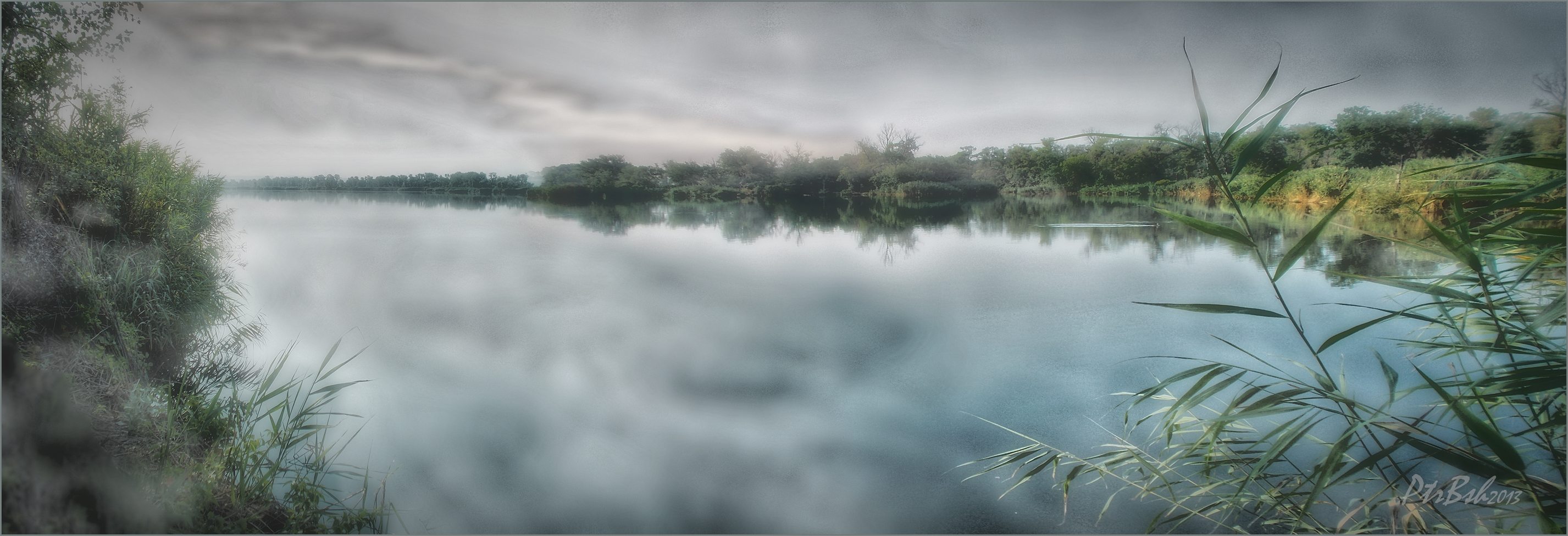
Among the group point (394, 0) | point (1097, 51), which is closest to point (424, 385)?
Answer: point (394, 0)

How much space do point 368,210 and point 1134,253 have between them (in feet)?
14.0

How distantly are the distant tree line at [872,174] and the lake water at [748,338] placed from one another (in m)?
0.12

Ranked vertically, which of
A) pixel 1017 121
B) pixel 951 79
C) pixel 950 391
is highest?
pixel 951 79

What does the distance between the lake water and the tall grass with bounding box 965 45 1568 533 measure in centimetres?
21

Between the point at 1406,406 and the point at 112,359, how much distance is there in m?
5.33

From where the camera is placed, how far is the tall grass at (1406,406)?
1.36 metres

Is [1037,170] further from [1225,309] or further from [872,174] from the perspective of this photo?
[1225,309]

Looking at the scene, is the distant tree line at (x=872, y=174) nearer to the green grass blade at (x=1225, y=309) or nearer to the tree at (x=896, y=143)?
the tree at (x=896, y=143)

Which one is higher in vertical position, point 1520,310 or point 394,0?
point 394,0

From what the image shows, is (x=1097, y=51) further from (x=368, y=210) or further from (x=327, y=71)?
(x=368, y=210)

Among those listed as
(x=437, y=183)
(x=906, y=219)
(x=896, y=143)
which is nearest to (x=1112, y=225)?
(x=906, y=219)

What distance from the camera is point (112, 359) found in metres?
2.37

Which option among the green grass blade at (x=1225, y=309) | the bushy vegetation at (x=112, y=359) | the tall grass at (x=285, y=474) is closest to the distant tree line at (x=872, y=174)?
the bushy vegetation at (x=112, y=359)

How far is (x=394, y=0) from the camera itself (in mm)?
2635
